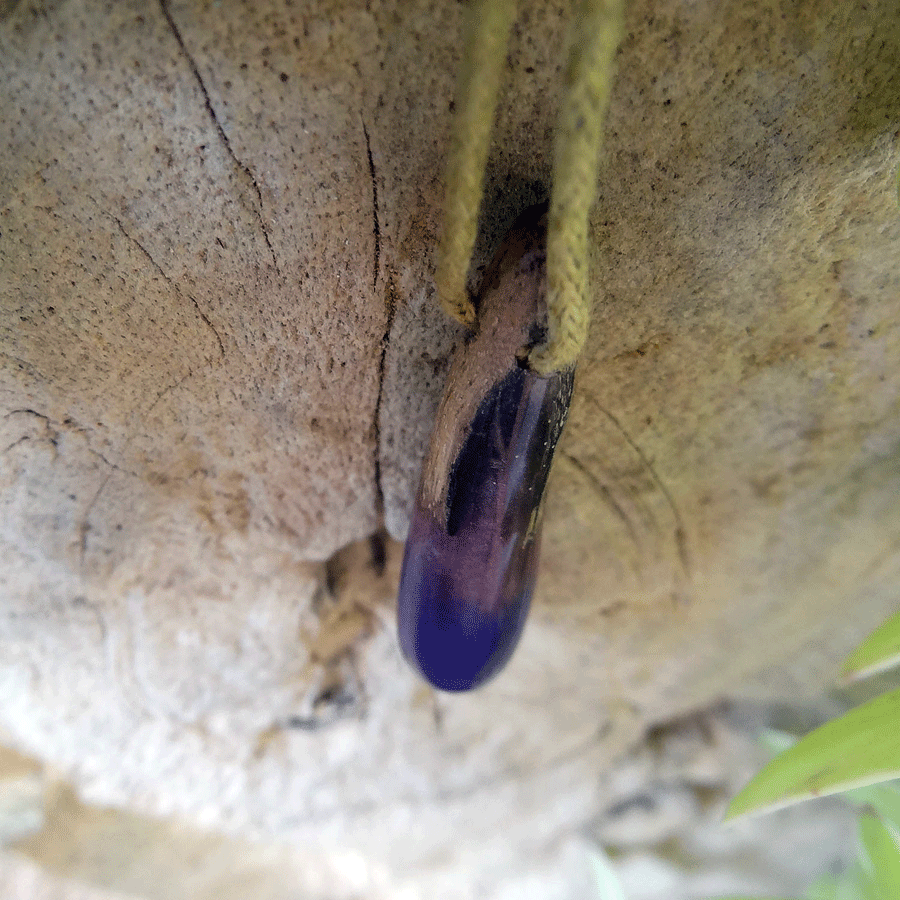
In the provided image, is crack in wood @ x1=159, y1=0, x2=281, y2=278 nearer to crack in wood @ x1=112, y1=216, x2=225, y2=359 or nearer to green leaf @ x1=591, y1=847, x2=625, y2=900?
crack in wood @ x1=112, y1=216, x2=225, y2=359

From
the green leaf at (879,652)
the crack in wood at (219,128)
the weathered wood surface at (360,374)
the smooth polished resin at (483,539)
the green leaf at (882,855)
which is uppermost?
the crack in wood at (219,128)

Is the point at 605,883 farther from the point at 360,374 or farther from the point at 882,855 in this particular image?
the point at 360,374

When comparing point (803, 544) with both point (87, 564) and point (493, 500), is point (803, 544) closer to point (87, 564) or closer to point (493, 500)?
point (493, 500)

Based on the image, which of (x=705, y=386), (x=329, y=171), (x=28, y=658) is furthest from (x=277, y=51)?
(x=28, y=658)

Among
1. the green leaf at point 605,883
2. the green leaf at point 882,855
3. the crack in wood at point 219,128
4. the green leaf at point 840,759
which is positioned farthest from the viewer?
the green leaf at point 605,883

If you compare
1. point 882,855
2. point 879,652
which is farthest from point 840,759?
point 882,855

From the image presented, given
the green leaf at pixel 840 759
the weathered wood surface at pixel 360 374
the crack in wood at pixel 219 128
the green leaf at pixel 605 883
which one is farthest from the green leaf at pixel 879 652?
the green leaf at pixel 605 883

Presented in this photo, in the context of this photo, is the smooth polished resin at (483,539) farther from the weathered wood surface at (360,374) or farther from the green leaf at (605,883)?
the green leaf at (605,883)

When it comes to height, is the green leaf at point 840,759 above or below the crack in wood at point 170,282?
below
